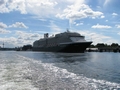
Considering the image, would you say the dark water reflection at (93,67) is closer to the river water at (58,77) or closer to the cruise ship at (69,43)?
the river water at (58,77)

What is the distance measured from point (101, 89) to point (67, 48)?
76.6 meters

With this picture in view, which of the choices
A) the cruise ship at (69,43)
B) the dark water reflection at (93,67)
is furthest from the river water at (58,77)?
the cruise ship at (69,43)

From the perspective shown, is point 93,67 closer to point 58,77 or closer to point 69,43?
point 58,77

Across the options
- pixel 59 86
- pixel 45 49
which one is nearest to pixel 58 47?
pixel 45 49

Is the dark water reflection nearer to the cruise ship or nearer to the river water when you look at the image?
the river water

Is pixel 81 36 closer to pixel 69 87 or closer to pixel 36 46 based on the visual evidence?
pixel 36 46

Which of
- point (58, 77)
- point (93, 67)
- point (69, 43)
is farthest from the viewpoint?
point (69, 43)

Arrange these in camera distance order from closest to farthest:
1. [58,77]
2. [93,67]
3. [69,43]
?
1. [58,77]
2. [93,67]
3. [69,43]

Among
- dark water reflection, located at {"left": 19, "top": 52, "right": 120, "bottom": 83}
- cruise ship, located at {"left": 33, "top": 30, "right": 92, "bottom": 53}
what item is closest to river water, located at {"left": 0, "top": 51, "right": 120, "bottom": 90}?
dark water reflection, located at {"left": 19, "top": 52, "right": 120, "bottom": 83}

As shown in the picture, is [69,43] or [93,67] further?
[69,43]

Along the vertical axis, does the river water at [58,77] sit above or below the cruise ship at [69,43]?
below

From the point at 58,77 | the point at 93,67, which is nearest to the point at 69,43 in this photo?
the point at 93,67

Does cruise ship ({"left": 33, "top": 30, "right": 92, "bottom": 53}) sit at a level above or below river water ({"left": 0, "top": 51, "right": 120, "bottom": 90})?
above

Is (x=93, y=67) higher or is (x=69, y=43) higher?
(x=69, y=43)
